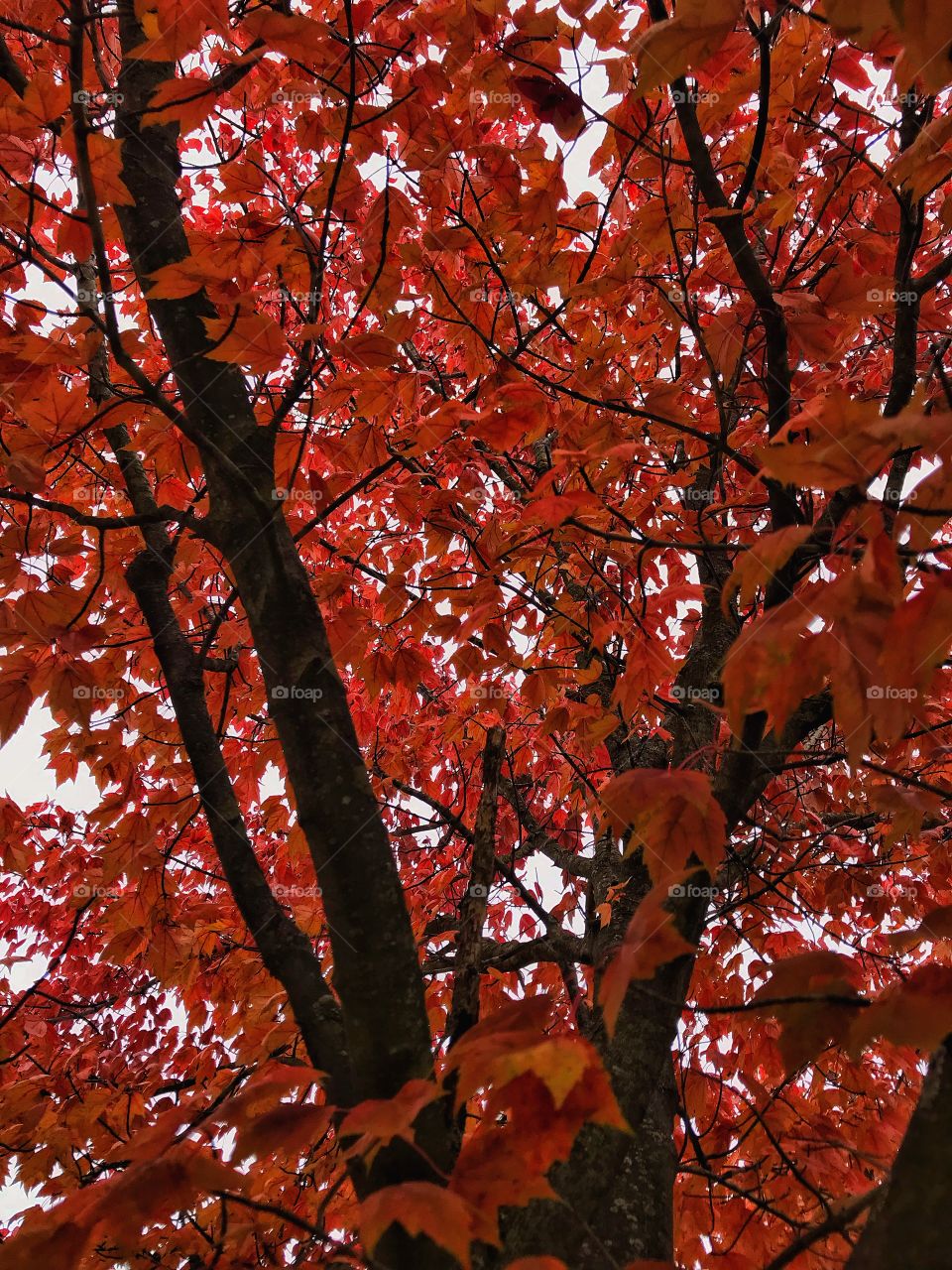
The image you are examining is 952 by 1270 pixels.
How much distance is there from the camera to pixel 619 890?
3.32m

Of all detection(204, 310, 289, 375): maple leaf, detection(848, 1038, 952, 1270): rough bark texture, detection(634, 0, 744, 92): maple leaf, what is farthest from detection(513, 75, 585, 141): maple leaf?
detection(848, 1038, 952, 1270): rough bark texture

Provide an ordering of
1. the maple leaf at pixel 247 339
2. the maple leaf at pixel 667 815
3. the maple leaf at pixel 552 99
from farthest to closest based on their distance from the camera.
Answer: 1. the maple leaf at pixel 552 99
2. the maple leaf at pixel 247 339
3. the maple leaf at pixel 667 815

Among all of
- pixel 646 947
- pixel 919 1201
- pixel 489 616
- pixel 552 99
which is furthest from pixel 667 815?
pixel 552 99

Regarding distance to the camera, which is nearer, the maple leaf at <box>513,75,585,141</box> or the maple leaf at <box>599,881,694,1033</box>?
the maple leaf at <box>599,881,694,1033</box>

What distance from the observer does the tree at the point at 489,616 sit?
1171mm

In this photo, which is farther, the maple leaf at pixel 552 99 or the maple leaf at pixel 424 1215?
the maple leaf at pixel 552 99

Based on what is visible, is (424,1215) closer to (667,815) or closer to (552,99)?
(667,815)

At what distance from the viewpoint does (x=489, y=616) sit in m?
2.33

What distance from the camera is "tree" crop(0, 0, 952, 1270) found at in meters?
1.17

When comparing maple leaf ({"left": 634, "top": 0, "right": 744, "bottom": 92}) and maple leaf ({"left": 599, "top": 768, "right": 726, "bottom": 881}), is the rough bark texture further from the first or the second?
maple leaf ({"left": 634, "top": 0, "right": 744, "bottom": 92})

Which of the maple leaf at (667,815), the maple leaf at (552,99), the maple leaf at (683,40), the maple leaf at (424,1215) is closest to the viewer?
the maple leaf at (424,1215)

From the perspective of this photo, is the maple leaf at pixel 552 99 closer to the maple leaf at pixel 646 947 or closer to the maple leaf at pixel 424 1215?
the maple leaf at pixel 646 947

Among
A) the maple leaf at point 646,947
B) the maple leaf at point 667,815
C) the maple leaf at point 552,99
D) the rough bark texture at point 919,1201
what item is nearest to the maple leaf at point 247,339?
the maple leaf at point 552,99

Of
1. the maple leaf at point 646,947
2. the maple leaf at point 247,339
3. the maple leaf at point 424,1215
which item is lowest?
the maple leaf at point 424,1215
